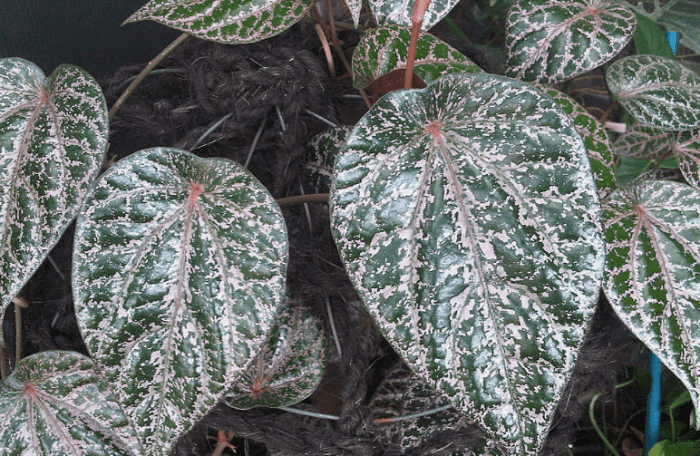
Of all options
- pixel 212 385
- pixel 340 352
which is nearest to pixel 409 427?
pixel 340 352

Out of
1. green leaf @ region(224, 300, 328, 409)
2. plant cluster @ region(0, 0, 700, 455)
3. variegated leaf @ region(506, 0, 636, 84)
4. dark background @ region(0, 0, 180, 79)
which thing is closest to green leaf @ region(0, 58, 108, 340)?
plant cluster @ region(0, 0, 700, 455)

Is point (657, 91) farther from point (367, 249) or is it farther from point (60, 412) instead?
point (60, 412)

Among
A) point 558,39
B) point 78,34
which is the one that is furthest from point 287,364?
point 78,34

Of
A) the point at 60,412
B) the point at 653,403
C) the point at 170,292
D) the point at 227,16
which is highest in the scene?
the point at 227,16

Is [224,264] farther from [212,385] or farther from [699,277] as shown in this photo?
[699,277]

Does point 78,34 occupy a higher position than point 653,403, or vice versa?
point 78,34

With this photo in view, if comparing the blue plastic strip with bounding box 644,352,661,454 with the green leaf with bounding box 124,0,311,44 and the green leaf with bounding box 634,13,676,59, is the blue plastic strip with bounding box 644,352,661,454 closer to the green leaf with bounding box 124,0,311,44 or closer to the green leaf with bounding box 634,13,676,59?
the green leaf with bounding box 634,13,676,59
